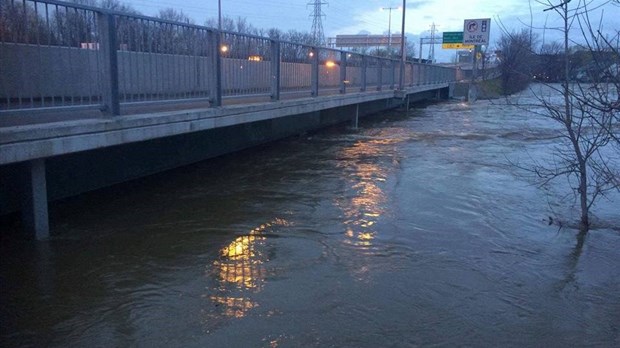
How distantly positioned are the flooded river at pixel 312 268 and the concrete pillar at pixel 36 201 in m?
0.22

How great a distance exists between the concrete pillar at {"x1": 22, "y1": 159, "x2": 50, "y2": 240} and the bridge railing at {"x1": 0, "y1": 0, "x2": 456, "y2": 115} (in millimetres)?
658

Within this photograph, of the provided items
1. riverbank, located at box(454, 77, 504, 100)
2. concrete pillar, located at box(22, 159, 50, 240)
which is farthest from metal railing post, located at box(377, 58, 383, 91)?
riverbank, located at box(454, 77, 504, 100)

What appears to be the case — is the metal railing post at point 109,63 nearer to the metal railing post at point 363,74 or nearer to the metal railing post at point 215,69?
the metal railing post at point 215,69

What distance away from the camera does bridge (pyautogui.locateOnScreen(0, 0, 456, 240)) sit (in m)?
5.66

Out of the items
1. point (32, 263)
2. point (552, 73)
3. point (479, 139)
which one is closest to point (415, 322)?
point (32, 263)

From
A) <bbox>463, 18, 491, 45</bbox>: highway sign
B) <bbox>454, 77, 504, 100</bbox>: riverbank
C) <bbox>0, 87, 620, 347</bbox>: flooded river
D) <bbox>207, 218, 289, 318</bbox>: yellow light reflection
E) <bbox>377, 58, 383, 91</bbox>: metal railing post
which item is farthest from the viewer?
<bbox>454, 77, 504, 100</bbox>: riverbank

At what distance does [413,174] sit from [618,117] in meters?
5.94

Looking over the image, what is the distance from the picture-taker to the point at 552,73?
7.11 meters

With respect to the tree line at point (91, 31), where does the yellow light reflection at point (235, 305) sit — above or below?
below

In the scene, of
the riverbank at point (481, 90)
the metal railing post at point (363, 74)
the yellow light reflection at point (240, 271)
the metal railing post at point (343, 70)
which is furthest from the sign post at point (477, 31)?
the yellow light reflection at point (240, 271)

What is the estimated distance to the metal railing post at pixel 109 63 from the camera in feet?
20.8

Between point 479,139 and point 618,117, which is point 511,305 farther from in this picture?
point 479,139

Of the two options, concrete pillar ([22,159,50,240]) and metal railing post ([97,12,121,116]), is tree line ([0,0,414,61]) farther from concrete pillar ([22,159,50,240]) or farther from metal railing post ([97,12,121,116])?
concrete pillar ([22,159,50,240])

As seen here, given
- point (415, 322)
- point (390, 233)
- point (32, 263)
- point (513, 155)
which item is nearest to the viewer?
point (415, 322)
